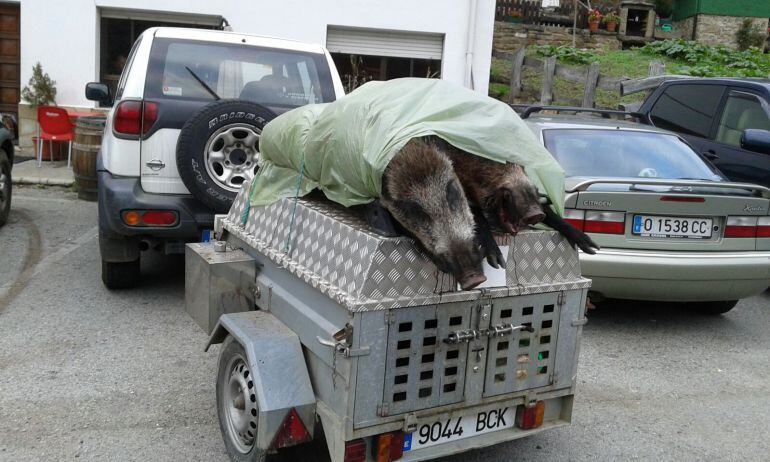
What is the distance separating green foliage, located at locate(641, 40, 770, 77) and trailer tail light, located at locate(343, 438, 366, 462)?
57.7 ft

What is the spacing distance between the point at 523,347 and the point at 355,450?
900 mm

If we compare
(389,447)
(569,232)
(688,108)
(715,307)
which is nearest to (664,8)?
(688,108)

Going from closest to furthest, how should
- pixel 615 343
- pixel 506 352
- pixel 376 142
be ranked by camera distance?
pixel 376 142, pixel 506 352, pixel 615 343

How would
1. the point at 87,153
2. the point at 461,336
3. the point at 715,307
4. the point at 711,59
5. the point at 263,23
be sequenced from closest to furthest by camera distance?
the point at 461,336
the point at 715,307
the point at 87,153
the point at 263,23
the point at 711,59

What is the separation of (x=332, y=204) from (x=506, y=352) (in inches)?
43.2

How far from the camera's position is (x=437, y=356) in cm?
302

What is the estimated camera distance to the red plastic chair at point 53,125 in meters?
11.8

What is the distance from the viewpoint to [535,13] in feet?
79.4

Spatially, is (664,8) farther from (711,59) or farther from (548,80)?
(548,80)

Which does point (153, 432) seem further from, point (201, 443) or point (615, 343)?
point (615, 343)

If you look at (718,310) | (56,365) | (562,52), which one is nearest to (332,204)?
(56,365)

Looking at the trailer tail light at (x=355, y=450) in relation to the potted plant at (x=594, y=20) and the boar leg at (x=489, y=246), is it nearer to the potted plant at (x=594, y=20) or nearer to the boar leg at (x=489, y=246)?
the boar leg at (x=489, y=246)

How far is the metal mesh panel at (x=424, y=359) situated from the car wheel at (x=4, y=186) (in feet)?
22.0

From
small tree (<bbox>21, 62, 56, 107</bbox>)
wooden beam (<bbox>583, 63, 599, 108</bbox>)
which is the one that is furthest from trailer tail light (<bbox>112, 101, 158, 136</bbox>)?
wooden beam (<bbox>583, 63, 599, 108</bbox>)
